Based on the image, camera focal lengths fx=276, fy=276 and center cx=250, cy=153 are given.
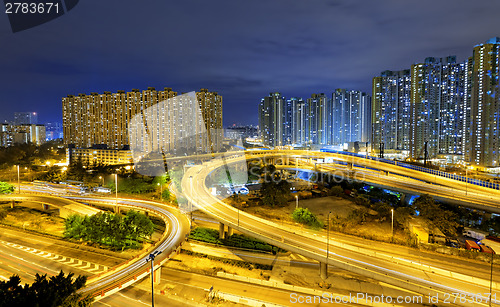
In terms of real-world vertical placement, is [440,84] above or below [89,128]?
above

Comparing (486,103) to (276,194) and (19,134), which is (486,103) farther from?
(19,134)

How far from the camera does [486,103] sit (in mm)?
23094

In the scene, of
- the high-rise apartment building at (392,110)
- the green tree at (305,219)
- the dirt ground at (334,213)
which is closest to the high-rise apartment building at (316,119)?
the high-rise apartment building at (392,110)

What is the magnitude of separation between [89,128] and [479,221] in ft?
122

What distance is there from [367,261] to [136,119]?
3021cm

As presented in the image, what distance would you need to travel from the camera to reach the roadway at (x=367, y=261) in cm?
572

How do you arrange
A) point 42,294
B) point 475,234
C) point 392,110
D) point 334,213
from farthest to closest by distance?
point 392,110 → point 334,213 → point 475,234 → point 42,294

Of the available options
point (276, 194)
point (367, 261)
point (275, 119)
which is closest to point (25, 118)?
point (275, 119)

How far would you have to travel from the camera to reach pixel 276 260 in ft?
29.6

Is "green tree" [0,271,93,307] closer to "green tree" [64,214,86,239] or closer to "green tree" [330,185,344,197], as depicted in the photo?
"green tree" [64,214,86,239]

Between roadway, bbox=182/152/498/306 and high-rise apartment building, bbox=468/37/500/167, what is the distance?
22216 mm

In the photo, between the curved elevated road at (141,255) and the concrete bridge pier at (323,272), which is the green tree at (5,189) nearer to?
the curved elevated road at (141,255)

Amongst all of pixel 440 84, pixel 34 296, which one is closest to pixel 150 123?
pixel 34 296

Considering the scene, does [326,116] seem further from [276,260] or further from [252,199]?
[276,260]
